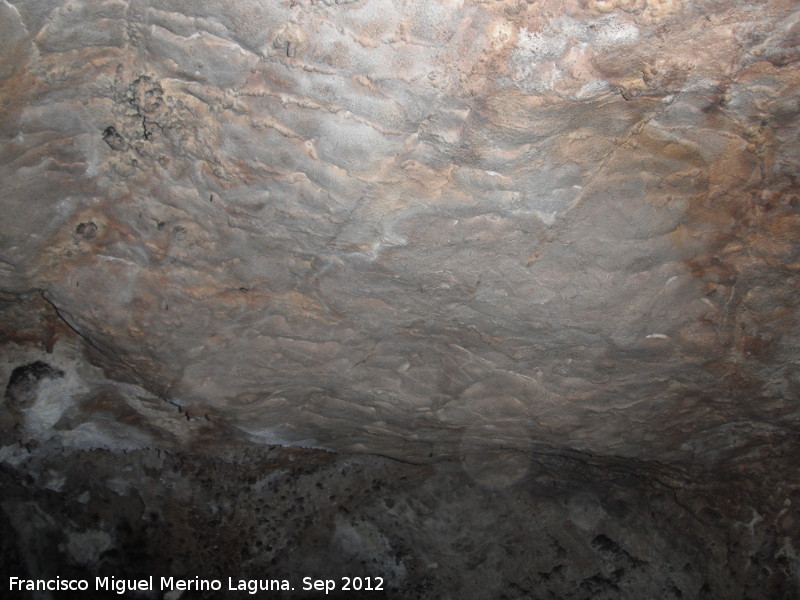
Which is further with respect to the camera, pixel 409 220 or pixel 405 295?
pixel 405 295

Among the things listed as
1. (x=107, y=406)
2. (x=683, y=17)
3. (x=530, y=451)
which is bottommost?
(x=530, y=451)

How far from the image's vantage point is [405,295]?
1.60m

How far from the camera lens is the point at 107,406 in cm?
191

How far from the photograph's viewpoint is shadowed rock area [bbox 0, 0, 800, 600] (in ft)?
3.82

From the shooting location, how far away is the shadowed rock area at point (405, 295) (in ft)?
3.82

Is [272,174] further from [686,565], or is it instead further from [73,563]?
[686,565]

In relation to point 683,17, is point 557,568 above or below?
below

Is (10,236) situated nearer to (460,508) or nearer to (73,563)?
(73,563)

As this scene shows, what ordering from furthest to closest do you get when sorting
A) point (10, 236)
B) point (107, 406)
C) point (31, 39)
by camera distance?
point (107, 406) < point (10, 236) < point (31, 39)

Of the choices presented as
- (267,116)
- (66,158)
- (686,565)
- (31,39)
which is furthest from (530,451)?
(31,39)

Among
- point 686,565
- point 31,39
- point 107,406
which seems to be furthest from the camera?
point 686,565

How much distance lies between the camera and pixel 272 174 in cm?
136

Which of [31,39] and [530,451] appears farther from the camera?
[530,451]

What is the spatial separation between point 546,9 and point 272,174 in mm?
655
